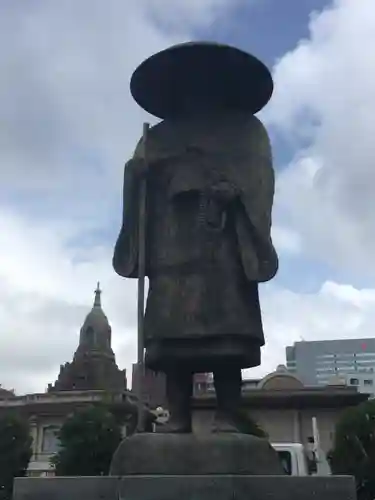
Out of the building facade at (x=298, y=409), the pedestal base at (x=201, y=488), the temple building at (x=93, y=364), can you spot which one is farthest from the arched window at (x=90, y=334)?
the pedestal base at (x=201, y=488)

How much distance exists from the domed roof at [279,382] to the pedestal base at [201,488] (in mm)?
34313

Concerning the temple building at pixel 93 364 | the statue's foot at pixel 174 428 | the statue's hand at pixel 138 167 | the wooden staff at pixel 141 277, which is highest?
the temple building at pixel 93 364

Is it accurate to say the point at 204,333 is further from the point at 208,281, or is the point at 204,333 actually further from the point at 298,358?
the point at 298,358

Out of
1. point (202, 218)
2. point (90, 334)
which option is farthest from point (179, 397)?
point (90, 334)

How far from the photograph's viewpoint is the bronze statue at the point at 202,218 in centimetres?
568

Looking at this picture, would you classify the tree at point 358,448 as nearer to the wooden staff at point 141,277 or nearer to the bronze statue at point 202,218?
the bronze statue at point 202,218

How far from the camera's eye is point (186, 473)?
197 inches

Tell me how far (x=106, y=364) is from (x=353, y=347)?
51.9 meters

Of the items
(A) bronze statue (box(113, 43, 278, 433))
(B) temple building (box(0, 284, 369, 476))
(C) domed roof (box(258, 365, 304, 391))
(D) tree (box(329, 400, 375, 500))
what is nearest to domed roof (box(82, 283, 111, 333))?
(B) temple building (box(0, 284, 369, 476))

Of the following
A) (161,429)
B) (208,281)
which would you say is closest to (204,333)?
(208,281)

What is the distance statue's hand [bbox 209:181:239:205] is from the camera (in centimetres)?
588

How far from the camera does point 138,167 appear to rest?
6.19m

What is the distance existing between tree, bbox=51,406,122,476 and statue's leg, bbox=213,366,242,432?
23.7 meters

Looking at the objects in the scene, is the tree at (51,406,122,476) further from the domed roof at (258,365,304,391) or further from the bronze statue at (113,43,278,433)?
the bronze statue at (113,43,278,433)
